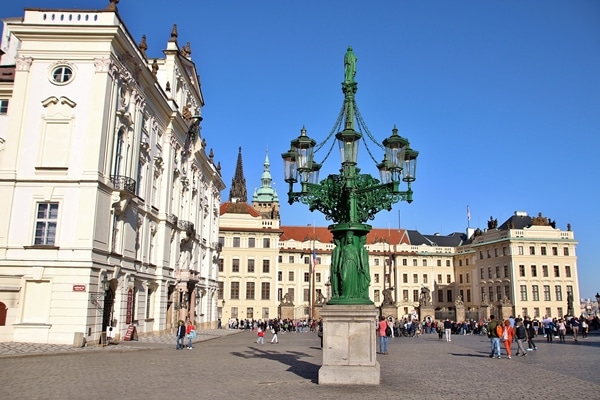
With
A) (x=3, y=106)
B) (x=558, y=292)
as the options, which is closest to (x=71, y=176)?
(x=3, y=106)

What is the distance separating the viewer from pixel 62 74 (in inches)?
1040

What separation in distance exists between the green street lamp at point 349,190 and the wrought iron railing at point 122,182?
53.1 feet

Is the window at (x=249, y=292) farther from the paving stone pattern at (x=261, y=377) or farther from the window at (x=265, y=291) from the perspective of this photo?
the paving stone pattern at (x=261, y=377)

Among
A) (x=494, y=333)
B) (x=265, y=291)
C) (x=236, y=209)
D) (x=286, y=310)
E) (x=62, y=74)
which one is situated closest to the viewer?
(x=494, y=333)

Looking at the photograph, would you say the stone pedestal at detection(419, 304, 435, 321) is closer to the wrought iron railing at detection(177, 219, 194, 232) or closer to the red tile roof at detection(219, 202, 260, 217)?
the red tile roof at detection(219, 202, 260, 217)

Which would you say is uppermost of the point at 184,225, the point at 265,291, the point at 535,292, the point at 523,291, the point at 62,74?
the point at 62,74

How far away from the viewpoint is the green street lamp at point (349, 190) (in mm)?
12680

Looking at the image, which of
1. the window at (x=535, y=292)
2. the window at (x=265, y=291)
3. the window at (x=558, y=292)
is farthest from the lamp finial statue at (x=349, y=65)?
the window at (x=558, y=292)

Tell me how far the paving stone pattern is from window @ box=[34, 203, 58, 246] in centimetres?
532

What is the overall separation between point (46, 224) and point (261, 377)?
1591 centimetres

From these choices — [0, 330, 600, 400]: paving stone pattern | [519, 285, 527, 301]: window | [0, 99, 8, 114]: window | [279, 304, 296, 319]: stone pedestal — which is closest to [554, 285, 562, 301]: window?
[519, 285, 527, 301]: window

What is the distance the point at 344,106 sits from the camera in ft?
44.9

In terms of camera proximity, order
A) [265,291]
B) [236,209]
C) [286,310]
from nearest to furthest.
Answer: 1. [286,310]
2. [265,291]
3. [236,209]

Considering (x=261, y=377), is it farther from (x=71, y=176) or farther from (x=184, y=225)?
(x=184, y=225)
